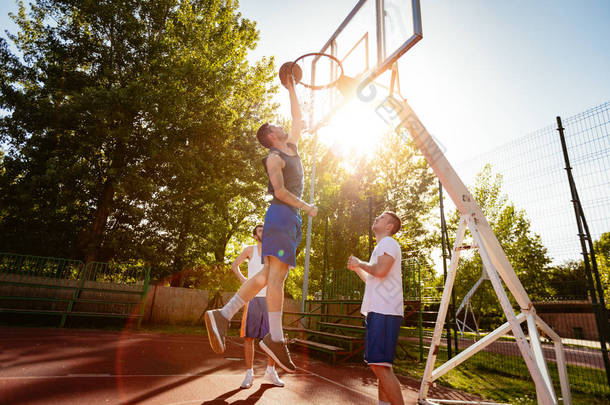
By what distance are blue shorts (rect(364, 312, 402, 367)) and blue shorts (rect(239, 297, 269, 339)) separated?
2.01m

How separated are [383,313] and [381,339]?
0.24 meters

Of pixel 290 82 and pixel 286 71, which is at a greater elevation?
pixel 286 71

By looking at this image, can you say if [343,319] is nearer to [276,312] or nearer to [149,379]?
[149,379]

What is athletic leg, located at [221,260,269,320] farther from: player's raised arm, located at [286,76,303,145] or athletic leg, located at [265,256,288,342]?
player's raised arm, located at [286,76,303,145]

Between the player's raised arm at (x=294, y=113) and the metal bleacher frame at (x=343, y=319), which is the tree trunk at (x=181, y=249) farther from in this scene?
the player's raised arm at (x=294, y=113)

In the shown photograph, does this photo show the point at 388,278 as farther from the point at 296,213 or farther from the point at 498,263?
the point at 498,263

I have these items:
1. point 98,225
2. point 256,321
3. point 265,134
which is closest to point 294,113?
point 265,134

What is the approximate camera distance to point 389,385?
2.95m

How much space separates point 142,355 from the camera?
229 inches

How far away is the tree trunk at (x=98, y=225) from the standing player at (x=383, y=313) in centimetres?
1288

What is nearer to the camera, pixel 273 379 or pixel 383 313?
pixel 383 313

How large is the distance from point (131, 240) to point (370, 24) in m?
13.1

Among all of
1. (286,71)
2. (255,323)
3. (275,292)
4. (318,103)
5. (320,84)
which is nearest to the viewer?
(275,292)

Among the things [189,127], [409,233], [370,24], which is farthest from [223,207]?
[409,233]
